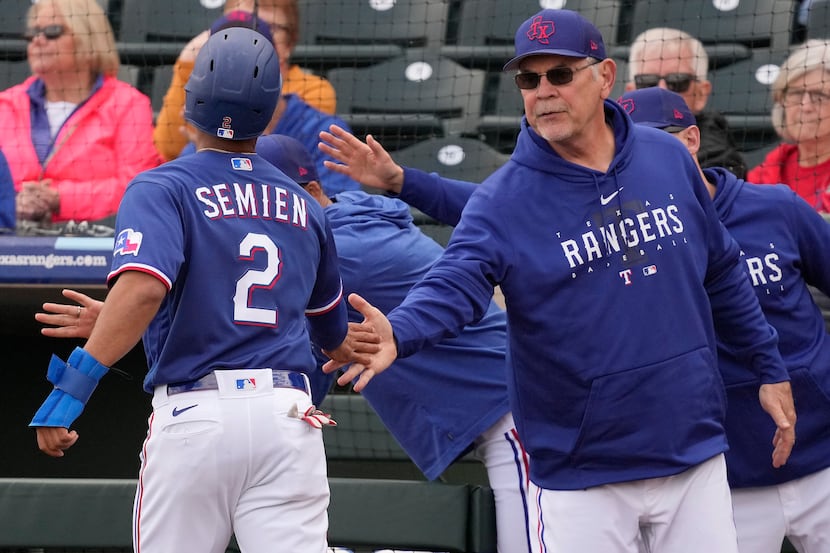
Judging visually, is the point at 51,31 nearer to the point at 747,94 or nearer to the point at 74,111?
the point at 74,111

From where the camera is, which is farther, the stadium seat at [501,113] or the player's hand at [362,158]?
the stadium seat at [501,113]

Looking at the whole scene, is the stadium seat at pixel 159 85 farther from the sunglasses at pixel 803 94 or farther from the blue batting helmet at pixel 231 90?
the blue batting helmet at pixel 231 90

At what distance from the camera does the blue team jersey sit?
2406 millimetres

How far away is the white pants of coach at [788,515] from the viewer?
3047 millimetres

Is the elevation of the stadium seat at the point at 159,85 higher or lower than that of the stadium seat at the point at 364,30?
lower

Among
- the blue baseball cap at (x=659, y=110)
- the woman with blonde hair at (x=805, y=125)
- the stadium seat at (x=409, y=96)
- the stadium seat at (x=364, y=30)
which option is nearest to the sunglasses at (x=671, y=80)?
the woman with blonde hair at (x=805, y=125)

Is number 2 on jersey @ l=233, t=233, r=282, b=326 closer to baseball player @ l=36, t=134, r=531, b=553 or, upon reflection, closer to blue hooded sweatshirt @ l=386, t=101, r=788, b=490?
blue hooded sweatshirt @ l=386, t=101, r=788, b=490

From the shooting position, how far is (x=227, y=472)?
2402 mm

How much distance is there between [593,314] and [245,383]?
0.72m

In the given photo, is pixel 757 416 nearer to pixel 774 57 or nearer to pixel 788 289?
pixel 788 289

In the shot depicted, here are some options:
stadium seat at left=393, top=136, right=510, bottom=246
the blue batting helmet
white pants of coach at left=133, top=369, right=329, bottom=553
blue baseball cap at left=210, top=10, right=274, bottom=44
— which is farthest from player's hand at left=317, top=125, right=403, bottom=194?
stadium seat at left=393, top=136, right=510, bottom=246

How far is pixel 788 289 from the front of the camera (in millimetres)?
3080

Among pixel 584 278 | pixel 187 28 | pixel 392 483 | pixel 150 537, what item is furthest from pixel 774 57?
pixel 150 537

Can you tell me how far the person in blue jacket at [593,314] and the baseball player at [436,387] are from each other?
1.44 feet
